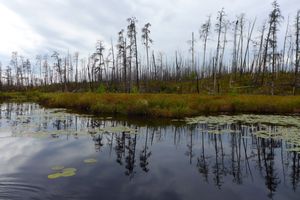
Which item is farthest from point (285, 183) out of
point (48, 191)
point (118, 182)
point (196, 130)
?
point (196, 130)

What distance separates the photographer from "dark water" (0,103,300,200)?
21.6 feet

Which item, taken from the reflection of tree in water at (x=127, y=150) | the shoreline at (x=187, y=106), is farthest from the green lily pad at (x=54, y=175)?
the shoreline at (x=187, y=106)

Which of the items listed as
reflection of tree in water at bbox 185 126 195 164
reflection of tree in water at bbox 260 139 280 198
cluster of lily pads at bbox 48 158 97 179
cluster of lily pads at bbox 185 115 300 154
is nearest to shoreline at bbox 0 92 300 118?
cluster of lily pads at bbox 185 115 300 154

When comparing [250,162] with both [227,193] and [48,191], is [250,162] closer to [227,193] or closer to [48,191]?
[227,193]

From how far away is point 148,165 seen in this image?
8852 millimetres

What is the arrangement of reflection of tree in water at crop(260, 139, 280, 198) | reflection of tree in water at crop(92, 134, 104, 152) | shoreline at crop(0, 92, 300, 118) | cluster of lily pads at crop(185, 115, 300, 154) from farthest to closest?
shoreline at crop(0, 92, 300, 118)
cluster of lily pads at crop(185, 115, 300, 154)
reflection of tree in water at crop(92, 134, 104, 152)
reflection of tree in water at crop(260, 139, 280, 198)

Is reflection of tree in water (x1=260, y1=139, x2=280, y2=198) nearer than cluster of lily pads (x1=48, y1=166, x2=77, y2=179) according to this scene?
Yes

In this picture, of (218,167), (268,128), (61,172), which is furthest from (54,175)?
(268,128)

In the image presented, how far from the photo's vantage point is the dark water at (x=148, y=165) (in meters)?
6.57

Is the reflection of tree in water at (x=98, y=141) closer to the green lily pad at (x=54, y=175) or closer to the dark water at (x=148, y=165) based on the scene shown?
the dark water at (x=148, y=165)

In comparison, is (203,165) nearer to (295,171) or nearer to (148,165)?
(148,165)

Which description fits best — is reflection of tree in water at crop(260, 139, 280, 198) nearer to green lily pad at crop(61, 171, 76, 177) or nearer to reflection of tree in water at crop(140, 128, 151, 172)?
reflection of tree in water at crop(140, 128, 151, 172)

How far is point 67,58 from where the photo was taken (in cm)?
8288

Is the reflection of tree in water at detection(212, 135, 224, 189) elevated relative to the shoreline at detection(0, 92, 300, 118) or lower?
lower
